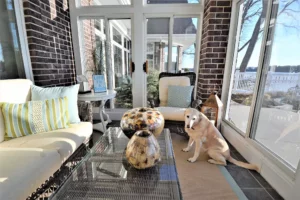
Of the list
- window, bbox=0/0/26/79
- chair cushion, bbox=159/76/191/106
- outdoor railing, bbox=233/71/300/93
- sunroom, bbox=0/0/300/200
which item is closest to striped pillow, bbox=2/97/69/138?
sunroom, bbox=0/0/300/200

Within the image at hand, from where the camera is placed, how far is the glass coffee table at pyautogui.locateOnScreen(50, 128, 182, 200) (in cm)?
83

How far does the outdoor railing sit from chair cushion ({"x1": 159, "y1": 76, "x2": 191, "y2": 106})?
0.73 m

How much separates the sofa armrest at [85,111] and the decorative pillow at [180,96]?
1.21 metres

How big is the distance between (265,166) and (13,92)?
2607 millimetres

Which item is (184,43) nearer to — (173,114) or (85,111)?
(173,114)

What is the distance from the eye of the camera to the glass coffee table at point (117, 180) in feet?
2.73

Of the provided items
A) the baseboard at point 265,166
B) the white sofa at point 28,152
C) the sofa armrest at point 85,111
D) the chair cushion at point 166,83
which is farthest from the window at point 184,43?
the white sofa at point 28,152

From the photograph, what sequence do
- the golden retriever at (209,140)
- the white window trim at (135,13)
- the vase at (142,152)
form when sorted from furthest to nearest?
the white window trim at (135,13) < the golden retriever at (209,140) < the vase at (142,152)

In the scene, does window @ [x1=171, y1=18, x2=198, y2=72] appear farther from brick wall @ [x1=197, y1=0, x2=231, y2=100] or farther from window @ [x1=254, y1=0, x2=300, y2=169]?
window @ [x1=254, y1=0, x2=300, y2=169]

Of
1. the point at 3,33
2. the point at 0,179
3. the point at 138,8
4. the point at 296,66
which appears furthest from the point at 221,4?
the point at 0,179

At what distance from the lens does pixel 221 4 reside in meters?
Answer: 2.38

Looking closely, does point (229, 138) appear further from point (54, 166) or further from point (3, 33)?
point (3, 33)

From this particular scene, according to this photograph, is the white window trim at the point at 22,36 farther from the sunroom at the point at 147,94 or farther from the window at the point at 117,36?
the window at the point at 117,36

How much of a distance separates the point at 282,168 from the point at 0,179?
2.11 m
